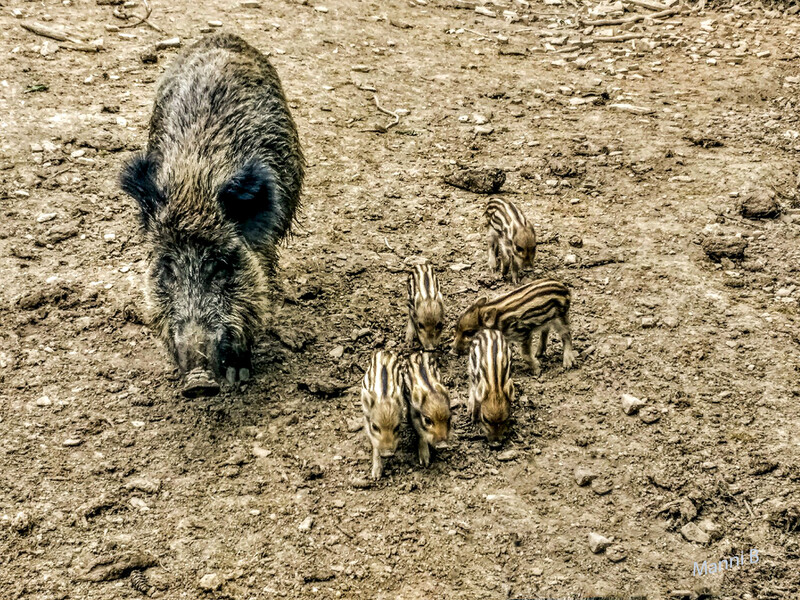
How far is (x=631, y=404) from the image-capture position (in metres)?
4.57

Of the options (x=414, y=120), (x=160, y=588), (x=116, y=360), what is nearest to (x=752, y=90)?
(x=414, y=120)

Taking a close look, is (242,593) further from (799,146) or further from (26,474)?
(799,146)

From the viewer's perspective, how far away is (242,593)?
371cm

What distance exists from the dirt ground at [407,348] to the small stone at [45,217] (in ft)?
0.05

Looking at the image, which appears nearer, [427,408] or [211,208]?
[427,408]

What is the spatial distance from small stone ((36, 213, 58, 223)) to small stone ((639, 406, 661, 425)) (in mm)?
4434

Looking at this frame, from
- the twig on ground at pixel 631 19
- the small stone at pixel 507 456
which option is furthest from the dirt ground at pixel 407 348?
the twig on ground at pixel 631 19

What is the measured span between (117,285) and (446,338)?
7.47 feet

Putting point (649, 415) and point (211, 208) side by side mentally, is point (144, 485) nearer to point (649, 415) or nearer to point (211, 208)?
point (211, 208)

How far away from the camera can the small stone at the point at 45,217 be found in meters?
6.27

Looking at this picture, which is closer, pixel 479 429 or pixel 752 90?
pixel 479 429

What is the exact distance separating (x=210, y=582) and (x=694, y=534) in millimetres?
2189

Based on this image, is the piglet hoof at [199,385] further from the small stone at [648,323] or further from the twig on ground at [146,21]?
the twig on ground at [146,21]
